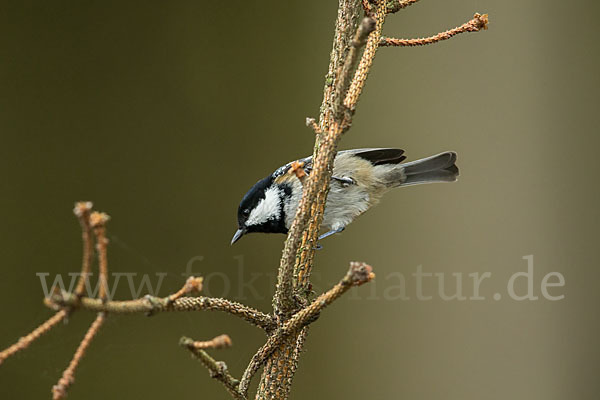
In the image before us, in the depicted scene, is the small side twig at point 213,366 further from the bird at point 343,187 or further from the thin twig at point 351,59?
the bird at point 343,187

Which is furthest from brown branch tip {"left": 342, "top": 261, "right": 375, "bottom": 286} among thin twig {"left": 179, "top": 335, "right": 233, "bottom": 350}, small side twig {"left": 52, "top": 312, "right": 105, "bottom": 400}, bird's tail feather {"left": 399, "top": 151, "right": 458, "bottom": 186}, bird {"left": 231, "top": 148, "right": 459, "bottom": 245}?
bird's tail feather {"left": 399, "top": 151, "right": 458, "bottom": 186}

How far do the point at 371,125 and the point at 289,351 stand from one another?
1.60 meters

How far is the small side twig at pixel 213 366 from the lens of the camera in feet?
1.80

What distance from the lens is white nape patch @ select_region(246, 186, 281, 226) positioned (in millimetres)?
1220

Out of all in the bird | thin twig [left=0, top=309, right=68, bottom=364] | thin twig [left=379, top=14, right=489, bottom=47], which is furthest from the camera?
the bird

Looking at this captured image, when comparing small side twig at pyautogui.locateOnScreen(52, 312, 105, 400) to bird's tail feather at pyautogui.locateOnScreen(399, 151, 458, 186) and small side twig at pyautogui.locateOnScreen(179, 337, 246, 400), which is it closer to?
small side twig at pyautogui.locateOnScreen(179, 337, 246, 400)

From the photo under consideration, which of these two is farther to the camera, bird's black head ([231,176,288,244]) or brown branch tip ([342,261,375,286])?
bird's black head ([231,176,288,244])

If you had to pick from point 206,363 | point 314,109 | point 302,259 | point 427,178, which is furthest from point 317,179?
point 314,109

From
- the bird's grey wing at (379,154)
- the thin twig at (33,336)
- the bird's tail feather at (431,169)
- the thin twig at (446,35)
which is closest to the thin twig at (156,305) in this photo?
the thin twig at (33,336)

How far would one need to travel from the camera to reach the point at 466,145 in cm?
218

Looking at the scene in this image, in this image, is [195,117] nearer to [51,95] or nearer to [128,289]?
[51,95]

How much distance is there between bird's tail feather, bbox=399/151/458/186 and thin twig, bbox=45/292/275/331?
0.79m

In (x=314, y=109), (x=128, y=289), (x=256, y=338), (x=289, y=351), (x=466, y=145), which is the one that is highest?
(x=314, y=109)

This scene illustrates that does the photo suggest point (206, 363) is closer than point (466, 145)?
Yes
